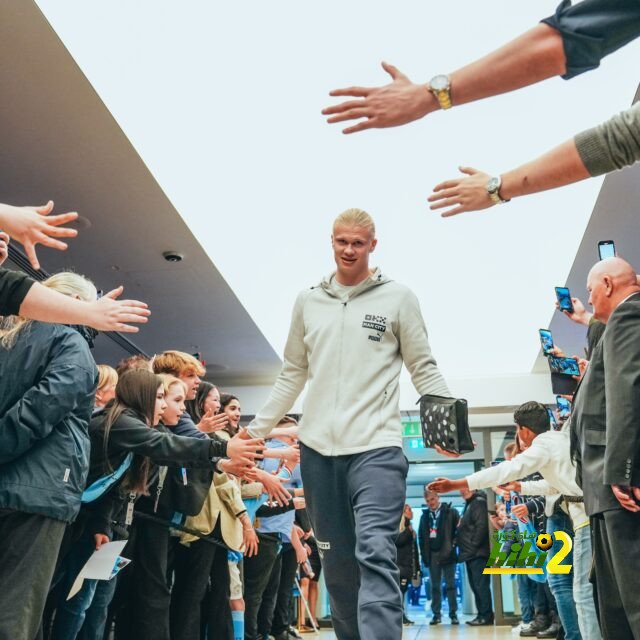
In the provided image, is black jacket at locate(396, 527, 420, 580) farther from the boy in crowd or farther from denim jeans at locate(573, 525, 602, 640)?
denim jeans at locate(573, 525, 602, 640)

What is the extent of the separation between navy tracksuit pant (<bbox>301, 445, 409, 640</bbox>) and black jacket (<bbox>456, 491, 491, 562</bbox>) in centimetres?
803

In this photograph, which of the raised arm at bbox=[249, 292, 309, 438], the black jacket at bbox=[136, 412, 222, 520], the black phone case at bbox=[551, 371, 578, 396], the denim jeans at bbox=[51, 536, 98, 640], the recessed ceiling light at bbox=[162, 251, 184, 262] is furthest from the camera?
the recessed ceiling light at bbox=[162, 251, 184, 262]

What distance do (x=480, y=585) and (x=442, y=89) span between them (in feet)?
31.1

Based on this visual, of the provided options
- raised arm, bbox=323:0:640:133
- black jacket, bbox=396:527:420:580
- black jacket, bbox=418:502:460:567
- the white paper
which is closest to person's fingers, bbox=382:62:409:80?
raised arm, bbox=323:0:640:133

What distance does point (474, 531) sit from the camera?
32.4 feet

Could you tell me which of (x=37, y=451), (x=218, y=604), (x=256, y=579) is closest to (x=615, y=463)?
(x=37, y=451)

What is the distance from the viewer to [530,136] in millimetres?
5223

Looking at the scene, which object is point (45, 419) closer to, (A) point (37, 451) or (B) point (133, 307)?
(A) point (37, 451)

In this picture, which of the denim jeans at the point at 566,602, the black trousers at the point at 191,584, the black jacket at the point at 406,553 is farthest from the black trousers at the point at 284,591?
the black jacket at the point at 406,553

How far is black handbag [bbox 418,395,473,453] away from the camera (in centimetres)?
226

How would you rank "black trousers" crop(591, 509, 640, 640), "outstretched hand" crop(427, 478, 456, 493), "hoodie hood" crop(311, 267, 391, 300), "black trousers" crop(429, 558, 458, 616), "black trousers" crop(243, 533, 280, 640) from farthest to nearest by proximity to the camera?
"black trousers" crop(429, 558, 458, 616) < "black trousers" crop(243, 533, 280, 640) < "outstretched hand" crop(427, 478, 456, 493) < "hoodie hood" crop(311, 267, 391, 300) < "black trousers" crop(591, 509, 640, 640)

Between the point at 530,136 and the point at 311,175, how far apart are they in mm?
1684

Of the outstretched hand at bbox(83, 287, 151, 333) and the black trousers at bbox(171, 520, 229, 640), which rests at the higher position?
the outstretched hand at bbox(83, 287, 151, 333)

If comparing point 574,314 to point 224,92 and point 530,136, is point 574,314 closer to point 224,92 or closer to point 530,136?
point 530,136
